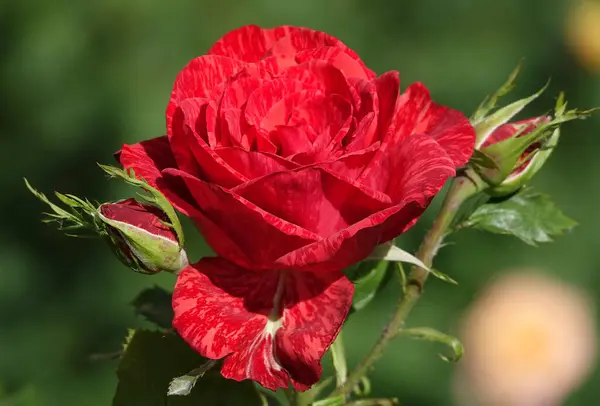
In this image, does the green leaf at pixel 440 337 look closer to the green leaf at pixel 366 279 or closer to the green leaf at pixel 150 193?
the green leaf at pixel 366 279

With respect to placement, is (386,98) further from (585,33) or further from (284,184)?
(585,33)

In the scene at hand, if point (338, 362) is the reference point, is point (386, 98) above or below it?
above

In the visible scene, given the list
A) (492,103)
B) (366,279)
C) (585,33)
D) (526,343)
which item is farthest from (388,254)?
(585,33)

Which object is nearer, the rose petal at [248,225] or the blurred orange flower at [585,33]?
the rose petal at [248,225]

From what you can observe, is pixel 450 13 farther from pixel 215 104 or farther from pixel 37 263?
pixel 215 104

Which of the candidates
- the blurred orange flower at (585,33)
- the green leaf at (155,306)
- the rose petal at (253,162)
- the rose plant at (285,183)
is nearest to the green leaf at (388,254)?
the rose plant at (285,183)

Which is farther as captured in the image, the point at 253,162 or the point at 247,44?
the point at 247,44

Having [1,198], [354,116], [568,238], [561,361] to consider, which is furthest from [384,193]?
[1,198]
